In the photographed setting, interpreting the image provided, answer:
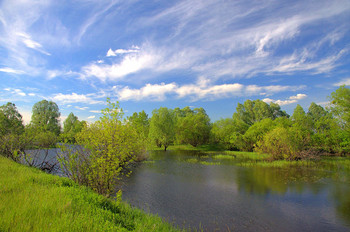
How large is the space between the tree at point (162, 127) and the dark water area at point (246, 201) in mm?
36359

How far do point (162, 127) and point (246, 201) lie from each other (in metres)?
46.4

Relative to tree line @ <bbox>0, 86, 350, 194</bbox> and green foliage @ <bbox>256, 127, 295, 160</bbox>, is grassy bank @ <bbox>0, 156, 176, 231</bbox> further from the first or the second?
green foliage @ <bbox>256, 127, 295, 160</bbox>

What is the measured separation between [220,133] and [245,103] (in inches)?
1303

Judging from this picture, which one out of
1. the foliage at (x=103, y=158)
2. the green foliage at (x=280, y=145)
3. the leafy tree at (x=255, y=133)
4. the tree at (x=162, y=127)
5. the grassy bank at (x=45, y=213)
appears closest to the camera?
the grassy bank at (x=45, y=213)

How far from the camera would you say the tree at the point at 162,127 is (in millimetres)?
57938

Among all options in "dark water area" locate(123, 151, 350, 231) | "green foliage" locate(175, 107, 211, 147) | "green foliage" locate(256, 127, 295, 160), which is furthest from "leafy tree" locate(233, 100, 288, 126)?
"dark water area" locate(123, 151, 350, 231)

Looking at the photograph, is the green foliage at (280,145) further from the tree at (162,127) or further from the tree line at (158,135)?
the tree at (162,127)

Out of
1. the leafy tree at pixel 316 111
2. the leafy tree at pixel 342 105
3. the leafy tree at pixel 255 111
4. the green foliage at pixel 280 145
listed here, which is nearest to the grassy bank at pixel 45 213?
the green foliage at pixel 280 145

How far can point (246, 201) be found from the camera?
13.9 m

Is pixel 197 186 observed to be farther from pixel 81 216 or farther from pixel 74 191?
pixel 81 216

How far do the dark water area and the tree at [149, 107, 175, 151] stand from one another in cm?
3636

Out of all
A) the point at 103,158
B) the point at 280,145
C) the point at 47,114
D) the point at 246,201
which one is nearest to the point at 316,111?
the point at 280,145

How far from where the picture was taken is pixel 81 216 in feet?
18.3

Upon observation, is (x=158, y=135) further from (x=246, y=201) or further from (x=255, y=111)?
(x=255, y=111)
